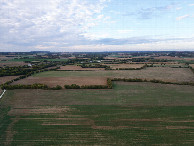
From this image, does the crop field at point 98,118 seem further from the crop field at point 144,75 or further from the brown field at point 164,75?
the crop field at point 144,75

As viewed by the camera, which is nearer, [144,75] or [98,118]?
[98,118]

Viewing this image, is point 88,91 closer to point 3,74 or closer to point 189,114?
point 189,114

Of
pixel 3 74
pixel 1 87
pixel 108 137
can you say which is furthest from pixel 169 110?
pixel 3 74

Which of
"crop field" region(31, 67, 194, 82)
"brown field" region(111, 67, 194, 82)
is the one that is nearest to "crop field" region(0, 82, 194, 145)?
"brown field" region(111, 67, 194, 82)

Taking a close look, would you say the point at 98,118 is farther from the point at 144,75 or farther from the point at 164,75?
the point at 164,75

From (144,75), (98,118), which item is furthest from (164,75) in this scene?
(98,118)

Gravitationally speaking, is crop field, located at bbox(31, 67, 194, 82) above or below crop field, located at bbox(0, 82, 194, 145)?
above

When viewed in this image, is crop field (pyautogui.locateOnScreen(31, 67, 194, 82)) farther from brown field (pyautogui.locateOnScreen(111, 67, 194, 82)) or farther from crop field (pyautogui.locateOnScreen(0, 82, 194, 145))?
crop field (pyautogui.locateOnScreen(0, 82, 194, 145))

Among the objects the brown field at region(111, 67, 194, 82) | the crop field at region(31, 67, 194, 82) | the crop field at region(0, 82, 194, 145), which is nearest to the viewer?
the crop field at region(0, 82, 194, 145)
